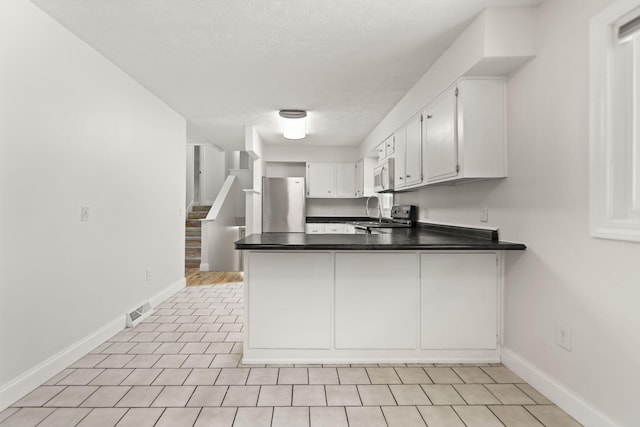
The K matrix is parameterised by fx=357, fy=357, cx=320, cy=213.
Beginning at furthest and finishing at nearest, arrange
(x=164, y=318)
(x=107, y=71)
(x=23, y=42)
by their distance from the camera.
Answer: (x=164, y=318) < (x=107, y=71) < (x=23, y=42)

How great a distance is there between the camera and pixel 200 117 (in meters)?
4.91

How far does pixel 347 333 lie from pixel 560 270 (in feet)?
4.60

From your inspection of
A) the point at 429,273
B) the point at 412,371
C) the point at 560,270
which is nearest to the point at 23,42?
the point at 429,273

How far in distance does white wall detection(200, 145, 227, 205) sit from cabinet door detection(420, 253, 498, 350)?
7.59 metres

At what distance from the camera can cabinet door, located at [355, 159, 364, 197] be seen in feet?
21.0

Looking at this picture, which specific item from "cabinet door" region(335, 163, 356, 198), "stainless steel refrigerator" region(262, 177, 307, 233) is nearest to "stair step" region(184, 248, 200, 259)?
"stainless steel refrigerator" region(262, 177, 307, 233)

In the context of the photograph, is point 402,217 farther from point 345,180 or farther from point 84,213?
point 84,213

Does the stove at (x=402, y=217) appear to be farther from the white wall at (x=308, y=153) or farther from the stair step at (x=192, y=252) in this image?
the stair step at (x=192, y=252)

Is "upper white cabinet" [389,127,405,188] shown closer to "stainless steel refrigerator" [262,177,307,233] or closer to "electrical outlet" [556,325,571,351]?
"electrical outlet" [556,325,571,351]

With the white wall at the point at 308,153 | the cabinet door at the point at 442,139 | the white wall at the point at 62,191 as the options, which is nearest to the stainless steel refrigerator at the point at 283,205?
the white wall at the point at 308,153

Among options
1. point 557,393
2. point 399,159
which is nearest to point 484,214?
point 557,393

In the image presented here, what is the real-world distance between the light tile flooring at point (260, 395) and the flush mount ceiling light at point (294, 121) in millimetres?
2904

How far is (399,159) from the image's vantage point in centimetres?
404

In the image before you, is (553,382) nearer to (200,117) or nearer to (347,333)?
(347,333)
